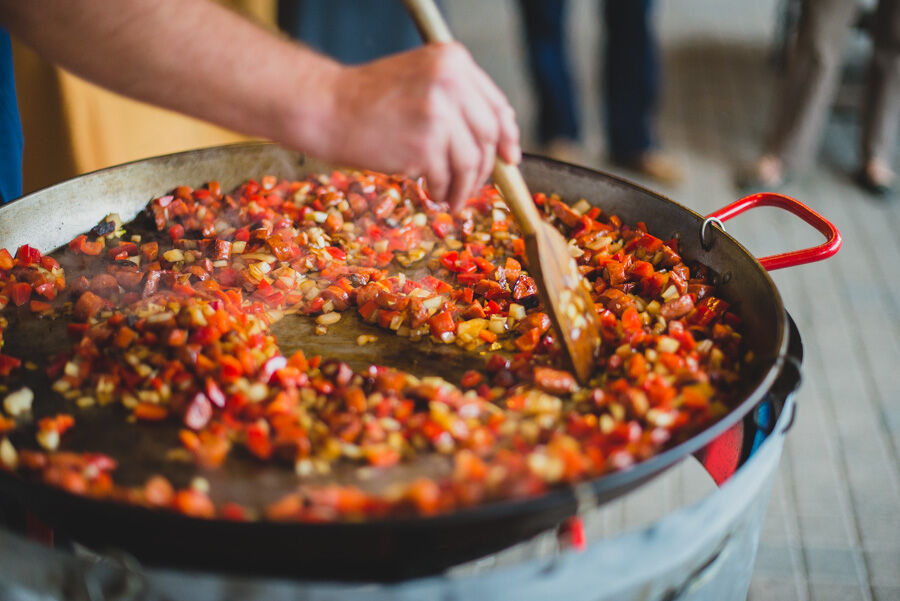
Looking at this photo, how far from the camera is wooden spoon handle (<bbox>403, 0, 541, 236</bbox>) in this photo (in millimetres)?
1055

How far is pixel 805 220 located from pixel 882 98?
109 inches

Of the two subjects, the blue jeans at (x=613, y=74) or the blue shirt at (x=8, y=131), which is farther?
the blue jeans at (x=613, y=74)

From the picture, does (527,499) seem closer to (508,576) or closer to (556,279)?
(508,576)

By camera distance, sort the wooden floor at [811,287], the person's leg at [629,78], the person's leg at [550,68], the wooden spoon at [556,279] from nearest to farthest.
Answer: the wooden spoon at [556,279] → the wooden floor at [811,287] → the person's leg at [629,78] → the person's leg at [550,68]

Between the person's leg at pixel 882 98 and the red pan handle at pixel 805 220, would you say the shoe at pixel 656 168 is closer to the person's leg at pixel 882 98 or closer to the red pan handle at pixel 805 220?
the person's leg at pixel 882 98

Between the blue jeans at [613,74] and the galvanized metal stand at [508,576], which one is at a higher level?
the galvanized metal stand at [508,576]

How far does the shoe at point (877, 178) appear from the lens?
3.63 meters

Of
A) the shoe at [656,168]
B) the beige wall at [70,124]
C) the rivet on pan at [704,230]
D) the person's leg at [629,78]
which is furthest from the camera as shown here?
the shoe at [656,168]

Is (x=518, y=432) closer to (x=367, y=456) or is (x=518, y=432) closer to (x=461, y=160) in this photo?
(x=367, y=456)

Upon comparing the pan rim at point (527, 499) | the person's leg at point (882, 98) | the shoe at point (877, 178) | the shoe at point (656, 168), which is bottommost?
the shoe at point (877, 178)

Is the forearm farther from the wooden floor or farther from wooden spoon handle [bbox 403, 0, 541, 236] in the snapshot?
the wooden floor

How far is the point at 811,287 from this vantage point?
304 centimetres

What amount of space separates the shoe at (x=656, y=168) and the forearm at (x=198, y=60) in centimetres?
304

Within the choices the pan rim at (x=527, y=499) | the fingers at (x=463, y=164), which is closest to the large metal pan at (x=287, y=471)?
the pan rim at (x=527, y=499)
